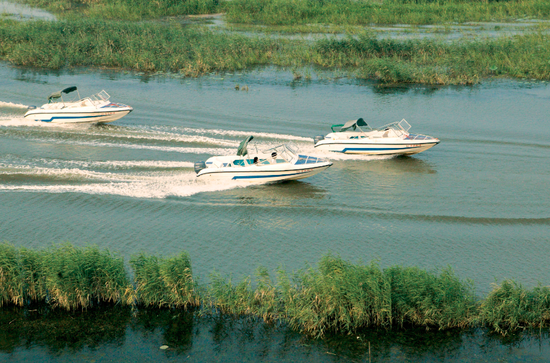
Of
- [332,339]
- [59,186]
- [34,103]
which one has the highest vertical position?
[34,103]

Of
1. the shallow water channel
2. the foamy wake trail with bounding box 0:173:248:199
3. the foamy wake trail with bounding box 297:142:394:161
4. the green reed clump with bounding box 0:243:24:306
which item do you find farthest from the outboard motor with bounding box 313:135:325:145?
the green reed clump with bounding box 0:243:24:306

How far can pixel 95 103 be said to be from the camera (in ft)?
114

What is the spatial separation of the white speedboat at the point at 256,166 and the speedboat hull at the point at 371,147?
3.82 m

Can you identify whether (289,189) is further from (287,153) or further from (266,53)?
(266,53)

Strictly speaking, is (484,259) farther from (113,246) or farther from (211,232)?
(113,246)

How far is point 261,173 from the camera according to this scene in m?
26.5

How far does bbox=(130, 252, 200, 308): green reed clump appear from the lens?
1684 centimetres

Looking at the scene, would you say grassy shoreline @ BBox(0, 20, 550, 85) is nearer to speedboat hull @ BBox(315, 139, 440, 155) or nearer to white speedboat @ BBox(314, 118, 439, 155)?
white speedboat @ BBox(314, 118, 439, 155)

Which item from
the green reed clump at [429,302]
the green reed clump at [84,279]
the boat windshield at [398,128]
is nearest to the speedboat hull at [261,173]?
the boat windshield at [398,128]

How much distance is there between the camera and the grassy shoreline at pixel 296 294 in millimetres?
15938

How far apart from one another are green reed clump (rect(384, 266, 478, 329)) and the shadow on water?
1.03 ft

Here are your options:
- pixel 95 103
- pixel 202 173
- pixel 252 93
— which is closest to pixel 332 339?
pixel 202 173

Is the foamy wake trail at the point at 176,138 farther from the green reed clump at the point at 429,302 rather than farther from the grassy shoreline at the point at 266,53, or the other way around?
the green reed clump at the point at 429,302

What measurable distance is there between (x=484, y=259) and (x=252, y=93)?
25.7 m
